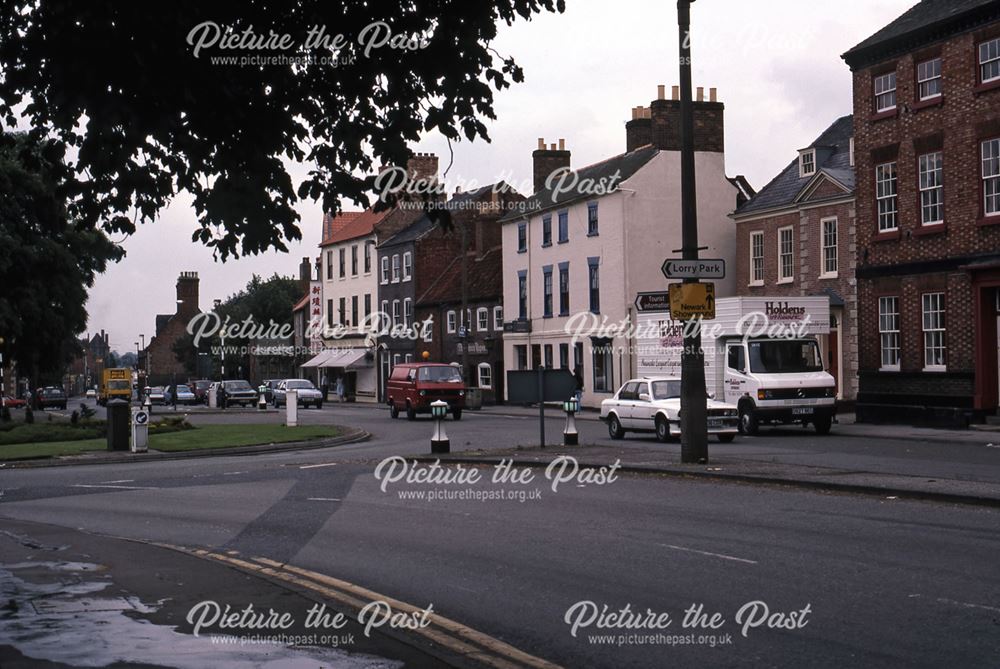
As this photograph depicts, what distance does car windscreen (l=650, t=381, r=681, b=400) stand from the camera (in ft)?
97.2

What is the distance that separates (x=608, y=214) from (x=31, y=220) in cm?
2353

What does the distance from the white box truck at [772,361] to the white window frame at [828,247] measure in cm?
1007

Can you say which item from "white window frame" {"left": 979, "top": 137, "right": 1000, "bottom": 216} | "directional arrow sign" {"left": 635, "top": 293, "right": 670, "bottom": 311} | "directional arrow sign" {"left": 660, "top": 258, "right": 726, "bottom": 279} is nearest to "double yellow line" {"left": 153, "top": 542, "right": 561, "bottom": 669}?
"directional arrow sign" {"left": 660, "top": 258, "right": 726, "bottom": 279}

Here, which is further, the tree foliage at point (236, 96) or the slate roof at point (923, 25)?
the slate roof at point (923, 25)

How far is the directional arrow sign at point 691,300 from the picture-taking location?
1891 centimetres

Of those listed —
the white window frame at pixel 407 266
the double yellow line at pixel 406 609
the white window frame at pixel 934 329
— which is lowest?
the double yellow line at pixel 406 609

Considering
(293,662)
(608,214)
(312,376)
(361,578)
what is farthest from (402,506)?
(312,376)

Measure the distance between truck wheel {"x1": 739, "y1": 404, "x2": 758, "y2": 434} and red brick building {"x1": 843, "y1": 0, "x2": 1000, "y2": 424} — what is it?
204 inches

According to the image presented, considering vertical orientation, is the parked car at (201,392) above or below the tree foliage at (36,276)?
below

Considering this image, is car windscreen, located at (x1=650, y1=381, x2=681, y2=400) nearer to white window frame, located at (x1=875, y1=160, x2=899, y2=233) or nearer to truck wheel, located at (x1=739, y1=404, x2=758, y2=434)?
truck wheel, located at (x1=739, y1=404, x2=758, y2=434)

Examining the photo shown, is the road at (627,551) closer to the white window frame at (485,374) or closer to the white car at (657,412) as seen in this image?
the white car at (657,412)

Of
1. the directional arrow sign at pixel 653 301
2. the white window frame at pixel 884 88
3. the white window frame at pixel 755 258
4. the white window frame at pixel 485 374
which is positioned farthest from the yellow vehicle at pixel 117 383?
the directional arrow sign at pixel 653 301

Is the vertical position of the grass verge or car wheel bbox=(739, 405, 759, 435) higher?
car wheel bbox=(739, 405, 759, 435)

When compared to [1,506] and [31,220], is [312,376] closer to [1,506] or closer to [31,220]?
[31,220]
